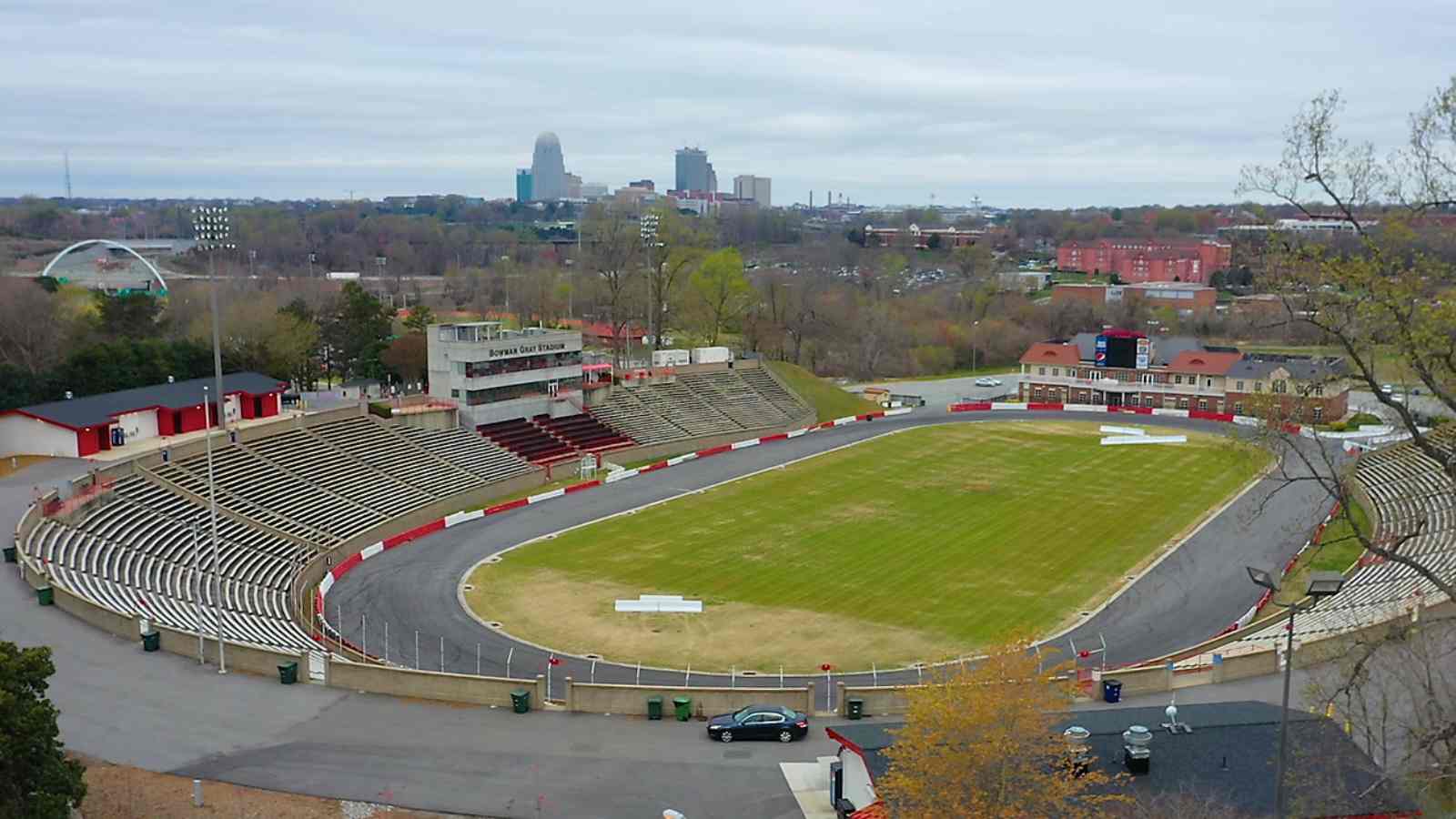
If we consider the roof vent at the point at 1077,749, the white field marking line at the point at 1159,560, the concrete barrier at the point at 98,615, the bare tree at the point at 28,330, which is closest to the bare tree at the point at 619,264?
the bare tree at the point at 28,330

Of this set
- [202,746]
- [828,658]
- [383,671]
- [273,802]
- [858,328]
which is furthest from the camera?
[858,328]

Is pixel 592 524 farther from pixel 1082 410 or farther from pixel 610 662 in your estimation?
pixel 1082 410

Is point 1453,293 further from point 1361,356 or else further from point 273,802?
point 273,802

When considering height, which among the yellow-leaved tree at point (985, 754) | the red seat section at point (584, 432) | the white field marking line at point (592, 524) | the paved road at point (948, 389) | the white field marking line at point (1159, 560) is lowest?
the white field marking line at point (592, 524)

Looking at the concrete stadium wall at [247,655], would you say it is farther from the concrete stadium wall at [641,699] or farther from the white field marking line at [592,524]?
the white field marking line at [592,524]

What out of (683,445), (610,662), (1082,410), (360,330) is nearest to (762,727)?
(610,662)

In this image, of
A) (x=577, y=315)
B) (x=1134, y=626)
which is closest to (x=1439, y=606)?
(x=1134, y=626)

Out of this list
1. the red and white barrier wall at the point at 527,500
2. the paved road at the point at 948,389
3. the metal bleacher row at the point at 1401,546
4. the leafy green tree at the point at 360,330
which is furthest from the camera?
the paved road at the point at 948,389
